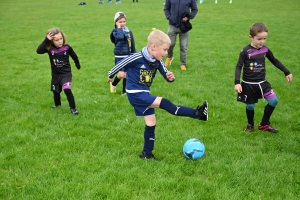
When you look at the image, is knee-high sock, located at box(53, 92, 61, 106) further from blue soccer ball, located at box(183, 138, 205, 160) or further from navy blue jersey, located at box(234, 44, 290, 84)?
navy blue jersey, located at box(234, 44, 290, 84)

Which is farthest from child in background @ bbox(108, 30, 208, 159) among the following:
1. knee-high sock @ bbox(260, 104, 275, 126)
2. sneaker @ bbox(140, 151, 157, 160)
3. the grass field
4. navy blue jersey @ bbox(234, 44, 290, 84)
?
knee-high sock @ bbox(260, 104, 275, 126)

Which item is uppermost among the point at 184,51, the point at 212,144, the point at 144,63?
the point at 144,63

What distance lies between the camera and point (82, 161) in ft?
15.7

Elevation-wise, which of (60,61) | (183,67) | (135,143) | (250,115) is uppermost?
(60,61)

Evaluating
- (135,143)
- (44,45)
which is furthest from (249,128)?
(44,45)

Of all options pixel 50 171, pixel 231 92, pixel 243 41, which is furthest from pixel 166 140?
pixel 243 41

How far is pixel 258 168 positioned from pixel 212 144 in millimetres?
987

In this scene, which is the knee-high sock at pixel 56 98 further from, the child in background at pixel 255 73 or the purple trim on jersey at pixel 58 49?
the child in background at pixel 255 73

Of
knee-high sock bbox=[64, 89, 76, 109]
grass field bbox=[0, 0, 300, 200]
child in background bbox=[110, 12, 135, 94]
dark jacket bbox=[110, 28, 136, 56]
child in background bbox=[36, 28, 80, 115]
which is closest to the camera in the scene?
grass field bbox=[0, 0, 300, 200]

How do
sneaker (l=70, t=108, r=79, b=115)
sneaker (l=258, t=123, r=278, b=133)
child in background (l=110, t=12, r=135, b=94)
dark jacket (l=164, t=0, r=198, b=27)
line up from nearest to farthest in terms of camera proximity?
sneaker (l=258, t=123, r=278, b=133)
sneaker (l=70, t=108, r=79, b=115)
child in background (l=110, t=12, r=135, b=94)
dark jacket (l=164, t=0, r=198, b=27)

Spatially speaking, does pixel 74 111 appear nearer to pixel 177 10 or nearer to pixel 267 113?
pixel 267 113

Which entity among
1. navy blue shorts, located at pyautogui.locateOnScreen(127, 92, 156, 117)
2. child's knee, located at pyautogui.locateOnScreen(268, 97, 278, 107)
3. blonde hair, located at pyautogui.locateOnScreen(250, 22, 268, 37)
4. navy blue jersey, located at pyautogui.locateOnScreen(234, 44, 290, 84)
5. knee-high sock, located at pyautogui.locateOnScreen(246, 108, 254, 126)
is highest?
blonde hair, located at pyautogui.locateOnScreen(250, 22, 268, 37)

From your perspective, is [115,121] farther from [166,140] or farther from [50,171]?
[50,171]

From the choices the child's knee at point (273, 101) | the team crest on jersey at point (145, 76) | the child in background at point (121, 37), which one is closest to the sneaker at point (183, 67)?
the child in background at point (121, 37)
